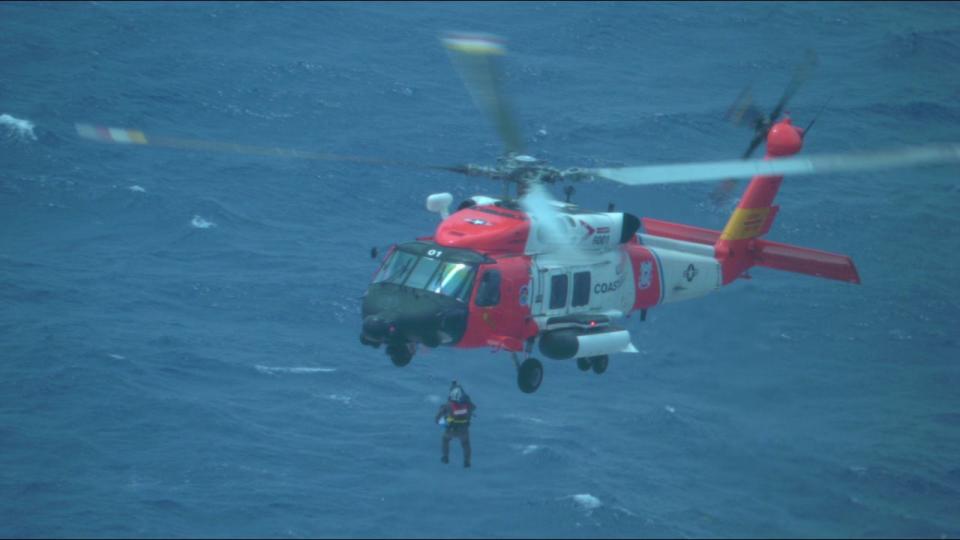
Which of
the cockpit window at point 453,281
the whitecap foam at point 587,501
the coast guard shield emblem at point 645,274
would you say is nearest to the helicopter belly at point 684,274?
the coast guard shield emblem at point 645,274

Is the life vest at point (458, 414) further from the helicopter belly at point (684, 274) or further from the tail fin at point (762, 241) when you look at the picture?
the tail fin at point (762, 241)

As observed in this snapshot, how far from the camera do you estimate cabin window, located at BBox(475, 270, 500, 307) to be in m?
26.0

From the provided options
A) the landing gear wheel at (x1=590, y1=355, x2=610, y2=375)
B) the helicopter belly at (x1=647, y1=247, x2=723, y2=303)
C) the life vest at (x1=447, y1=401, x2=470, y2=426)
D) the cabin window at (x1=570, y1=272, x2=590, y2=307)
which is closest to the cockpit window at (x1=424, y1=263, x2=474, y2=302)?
the cabin window at (x1=570, y1=272, x2=590, y2=307)

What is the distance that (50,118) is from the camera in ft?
168

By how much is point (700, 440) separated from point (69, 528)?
52.1 ft

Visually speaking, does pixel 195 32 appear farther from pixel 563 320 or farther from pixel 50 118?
pixel 563 320

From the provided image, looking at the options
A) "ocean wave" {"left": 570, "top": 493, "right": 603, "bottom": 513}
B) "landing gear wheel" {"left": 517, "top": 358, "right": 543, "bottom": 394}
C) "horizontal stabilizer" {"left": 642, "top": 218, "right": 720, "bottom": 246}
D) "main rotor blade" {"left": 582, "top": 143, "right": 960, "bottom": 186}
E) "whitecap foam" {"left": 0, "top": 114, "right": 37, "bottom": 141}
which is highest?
"main rotor blade" {"left": 582, "top": 143, "right": 960, "bottom": 186}

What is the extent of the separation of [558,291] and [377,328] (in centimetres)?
445

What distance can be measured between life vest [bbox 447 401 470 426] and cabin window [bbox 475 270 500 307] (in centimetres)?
353

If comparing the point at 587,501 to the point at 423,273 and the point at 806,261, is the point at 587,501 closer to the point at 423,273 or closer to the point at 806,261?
the point at 806,261

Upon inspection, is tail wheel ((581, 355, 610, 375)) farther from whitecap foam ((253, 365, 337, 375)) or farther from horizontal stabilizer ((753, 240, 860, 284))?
whitecap foam ((253, 365, 337, 375))

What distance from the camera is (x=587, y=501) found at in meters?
Answer: 33.0

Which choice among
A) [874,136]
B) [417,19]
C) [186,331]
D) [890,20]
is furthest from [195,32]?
[890,20]

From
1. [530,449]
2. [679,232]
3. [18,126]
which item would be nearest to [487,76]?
[679,232]
